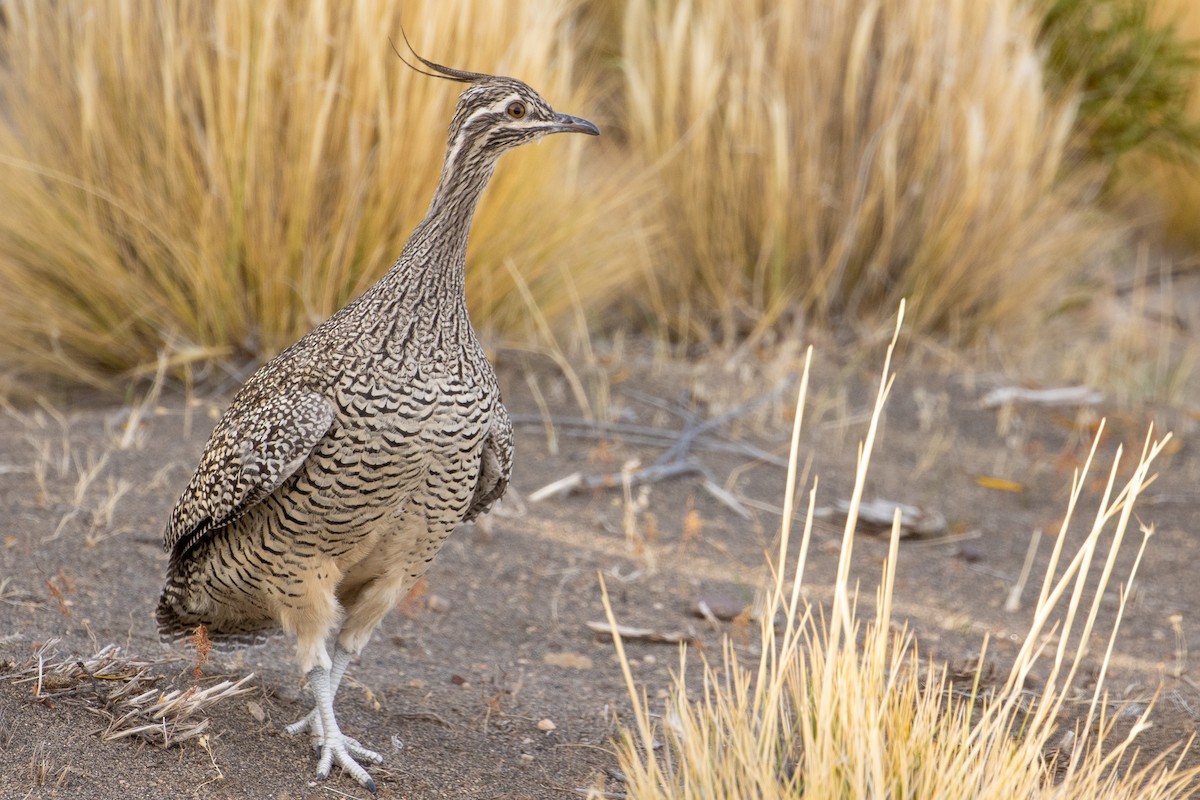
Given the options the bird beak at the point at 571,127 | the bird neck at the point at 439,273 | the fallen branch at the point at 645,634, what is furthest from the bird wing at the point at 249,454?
the fallen branch at the point at 645,634

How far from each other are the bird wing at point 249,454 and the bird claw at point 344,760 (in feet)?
1.85

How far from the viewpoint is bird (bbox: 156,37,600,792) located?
294 cm

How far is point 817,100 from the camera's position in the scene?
22.2 feet

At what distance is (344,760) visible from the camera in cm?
315

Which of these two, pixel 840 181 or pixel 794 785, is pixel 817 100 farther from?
pixel 794 785

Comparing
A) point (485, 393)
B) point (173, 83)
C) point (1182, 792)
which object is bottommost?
point (1182, 792)

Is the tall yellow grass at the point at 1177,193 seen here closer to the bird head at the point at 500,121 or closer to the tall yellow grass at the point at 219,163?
the tall yellow grass at the point at 219,163

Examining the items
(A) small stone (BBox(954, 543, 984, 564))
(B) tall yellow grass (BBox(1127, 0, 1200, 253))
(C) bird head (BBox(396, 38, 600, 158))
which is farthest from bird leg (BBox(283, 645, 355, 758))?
(B) tall yellow grass (BBox(1127, 0, 1200, 253))

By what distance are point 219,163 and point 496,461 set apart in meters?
2.37

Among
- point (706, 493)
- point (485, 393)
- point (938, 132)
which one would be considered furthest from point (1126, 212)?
point (485, 393)

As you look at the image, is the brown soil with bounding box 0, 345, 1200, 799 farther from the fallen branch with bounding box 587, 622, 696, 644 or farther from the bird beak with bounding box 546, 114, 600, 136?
the bird beak with bounding box 546, 114, 600, 136

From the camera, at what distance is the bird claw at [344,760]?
313 cm

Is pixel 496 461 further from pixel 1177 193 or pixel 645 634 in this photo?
pixel 1177 193

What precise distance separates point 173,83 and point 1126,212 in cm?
751
